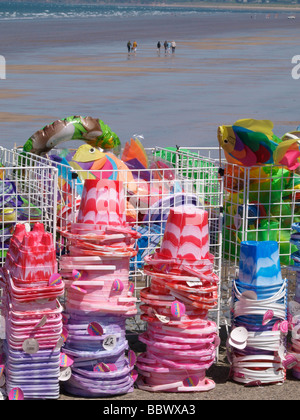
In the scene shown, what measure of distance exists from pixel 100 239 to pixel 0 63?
36229 millimetres

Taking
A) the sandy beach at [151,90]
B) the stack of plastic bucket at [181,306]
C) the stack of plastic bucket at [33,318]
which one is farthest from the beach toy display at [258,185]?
the sandy beach at [151,90]

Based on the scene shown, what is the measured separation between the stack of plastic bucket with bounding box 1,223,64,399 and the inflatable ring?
129 inches

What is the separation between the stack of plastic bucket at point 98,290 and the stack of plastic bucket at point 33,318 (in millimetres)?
216

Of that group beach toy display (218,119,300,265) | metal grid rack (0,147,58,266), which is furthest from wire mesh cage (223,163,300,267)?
metal grid rack (0,147,58,266)

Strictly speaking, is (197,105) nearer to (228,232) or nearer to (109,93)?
(109,93)

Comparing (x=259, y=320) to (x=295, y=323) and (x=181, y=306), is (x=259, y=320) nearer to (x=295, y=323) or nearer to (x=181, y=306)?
(x=295, y=323)

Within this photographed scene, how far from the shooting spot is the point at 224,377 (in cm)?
584

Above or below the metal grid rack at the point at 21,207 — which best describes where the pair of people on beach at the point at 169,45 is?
above

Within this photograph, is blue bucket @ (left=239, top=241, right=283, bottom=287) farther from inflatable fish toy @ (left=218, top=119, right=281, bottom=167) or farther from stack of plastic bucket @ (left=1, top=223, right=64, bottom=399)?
stack of plastic bucket @ (left=1, top=223, right=64, bottom=399)

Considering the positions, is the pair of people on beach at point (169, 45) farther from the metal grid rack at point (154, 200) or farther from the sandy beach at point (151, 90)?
the metal grid rack at point (154, 200)

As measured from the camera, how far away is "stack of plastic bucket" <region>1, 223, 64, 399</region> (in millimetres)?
5039

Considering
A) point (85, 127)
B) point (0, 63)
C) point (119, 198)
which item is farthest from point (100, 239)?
point (0, 63)

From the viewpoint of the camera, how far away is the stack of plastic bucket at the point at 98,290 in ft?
17.5

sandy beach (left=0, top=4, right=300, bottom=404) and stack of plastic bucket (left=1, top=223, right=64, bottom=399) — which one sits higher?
→ sandy beach (left=0, top=4, right=300, bottom=404)
